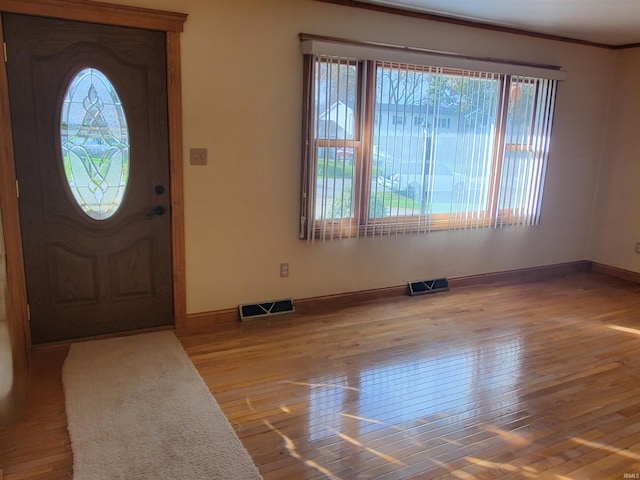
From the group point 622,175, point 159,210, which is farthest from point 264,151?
point 622,175

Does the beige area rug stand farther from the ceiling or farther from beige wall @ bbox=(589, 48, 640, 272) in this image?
beige wall @ bbox=(589, 48, 640, 272)

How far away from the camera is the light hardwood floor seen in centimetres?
222

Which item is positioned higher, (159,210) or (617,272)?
(159,210)

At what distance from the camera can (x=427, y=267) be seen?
182 inches

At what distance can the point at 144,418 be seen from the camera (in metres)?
2.48

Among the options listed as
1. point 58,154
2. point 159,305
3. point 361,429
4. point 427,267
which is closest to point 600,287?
point 427,267

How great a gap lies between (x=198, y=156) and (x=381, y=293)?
6.65 ft

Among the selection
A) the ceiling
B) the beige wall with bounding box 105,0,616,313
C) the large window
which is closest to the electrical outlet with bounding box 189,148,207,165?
the beige wall with bounding box 105,0,616,313

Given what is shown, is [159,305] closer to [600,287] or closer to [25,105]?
[25,105]

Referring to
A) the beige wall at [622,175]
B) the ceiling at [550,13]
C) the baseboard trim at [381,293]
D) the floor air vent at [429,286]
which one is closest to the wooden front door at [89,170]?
the baseboard trim at [381,293]

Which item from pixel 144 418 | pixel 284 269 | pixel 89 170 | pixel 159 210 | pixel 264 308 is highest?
pixel 89 170

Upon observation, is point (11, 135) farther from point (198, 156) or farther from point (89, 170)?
point (198, 156)

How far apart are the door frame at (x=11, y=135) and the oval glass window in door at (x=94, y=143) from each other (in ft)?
1.00

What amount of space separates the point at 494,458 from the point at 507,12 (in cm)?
336
